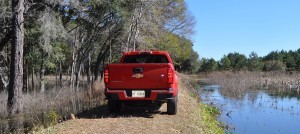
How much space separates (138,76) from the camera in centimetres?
1002

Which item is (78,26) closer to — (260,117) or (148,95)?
(260,117)

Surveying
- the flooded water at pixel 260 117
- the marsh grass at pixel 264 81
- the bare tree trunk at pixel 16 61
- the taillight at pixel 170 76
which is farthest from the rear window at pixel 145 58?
the marsh grass at pixel 264 81

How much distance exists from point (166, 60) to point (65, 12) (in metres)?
10.4

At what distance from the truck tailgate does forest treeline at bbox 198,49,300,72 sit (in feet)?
252

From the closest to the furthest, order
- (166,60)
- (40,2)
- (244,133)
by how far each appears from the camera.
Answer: (166,60) < (244,133) < (40,2)

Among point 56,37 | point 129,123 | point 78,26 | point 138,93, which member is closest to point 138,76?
point 138,93

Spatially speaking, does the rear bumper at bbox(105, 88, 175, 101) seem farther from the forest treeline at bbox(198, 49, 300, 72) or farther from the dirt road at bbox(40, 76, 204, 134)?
the forest treeline at bbox(198, 49, 300, 72)

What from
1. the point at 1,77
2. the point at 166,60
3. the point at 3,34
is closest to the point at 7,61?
the point at 1,77

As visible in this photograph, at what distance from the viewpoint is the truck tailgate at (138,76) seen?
995cm

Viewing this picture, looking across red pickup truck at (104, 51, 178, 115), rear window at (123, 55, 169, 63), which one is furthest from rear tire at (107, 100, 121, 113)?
rear window at (123, 55, 169, 63)

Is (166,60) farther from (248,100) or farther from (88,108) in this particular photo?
(248,100)

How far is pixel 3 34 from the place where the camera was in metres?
21.3

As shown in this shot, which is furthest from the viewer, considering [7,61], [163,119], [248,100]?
[7,61]

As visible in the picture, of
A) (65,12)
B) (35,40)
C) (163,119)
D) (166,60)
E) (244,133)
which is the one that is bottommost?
(244,133)
